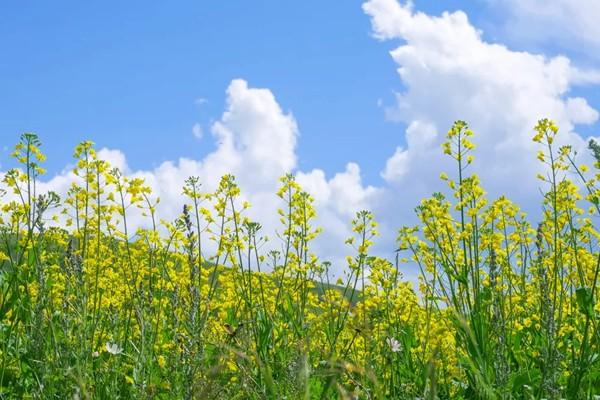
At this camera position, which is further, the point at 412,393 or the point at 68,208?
the point at 68,208

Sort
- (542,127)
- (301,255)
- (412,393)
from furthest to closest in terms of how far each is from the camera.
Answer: (301,255) → (542,127) → (412,393)

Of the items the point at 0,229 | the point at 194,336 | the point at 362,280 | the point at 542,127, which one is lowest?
the point at 194,336

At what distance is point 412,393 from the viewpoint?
4148mm

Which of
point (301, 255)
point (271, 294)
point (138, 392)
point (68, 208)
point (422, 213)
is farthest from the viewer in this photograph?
point (271, 294)

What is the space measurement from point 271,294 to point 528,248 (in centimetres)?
287

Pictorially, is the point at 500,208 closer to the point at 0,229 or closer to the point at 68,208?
the point at 68,208

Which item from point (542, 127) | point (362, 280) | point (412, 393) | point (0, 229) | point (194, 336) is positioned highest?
point (542, 127)

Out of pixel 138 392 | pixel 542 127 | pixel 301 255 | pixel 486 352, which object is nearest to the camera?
pixel 138 392

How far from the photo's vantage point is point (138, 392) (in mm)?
3213

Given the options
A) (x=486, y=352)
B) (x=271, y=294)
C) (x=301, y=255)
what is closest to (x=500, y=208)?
(x=301, y=255)

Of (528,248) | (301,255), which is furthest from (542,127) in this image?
(301,255)

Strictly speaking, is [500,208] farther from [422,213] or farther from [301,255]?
[301,255]

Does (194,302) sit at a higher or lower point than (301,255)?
lower

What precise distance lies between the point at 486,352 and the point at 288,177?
2.78m
